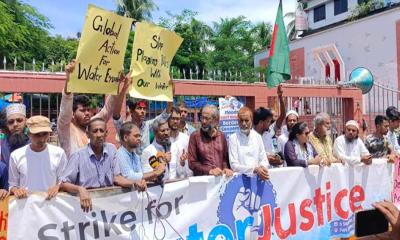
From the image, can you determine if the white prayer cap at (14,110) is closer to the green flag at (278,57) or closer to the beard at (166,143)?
the beard at (166,143)

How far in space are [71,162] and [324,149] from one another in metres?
3.37

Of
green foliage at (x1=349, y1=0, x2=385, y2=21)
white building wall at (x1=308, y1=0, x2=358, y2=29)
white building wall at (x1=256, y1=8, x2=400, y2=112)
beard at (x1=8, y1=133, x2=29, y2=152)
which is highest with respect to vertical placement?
white building wall at (x1=308, y1=0, x2=358, y2=29)

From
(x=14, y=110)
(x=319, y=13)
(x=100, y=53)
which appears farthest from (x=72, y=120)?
(x=319, y=13)

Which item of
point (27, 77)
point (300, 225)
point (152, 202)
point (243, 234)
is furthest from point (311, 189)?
point (27, 77)

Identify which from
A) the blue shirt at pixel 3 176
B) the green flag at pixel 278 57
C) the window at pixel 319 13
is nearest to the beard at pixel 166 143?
the blue shirt at pixel 3 176

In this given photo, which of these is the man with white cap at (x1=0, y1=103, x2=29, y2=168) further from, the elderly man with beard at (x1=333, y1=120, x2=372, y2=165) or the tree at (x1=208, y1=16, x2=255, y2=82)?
the tree at (x1=208, y1=16, x2=255, y2=82)

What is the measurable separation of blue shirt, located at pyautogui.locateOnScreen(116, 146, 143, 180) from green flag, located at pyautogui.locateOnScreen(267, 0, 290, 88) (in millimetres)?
3161

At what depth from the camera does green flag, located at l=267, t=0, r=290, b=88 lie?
6.77 meters

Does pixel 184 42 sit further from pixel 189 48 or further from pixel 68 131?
pixel 68 131

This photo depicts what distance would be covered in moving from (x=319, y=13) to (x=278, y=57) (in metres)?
31.5

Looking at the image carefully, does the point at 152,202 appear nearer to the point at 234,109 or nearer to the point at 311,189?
the point at 311,189

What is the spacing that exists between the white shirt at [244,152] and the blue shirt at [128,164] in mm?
1124

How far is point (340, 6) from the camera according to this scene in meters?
34.2

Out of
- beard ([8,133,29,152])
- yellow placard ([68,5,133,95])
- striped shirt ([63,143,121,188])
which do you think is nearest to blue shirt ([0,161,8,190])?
beard ([8,133,29,152])
